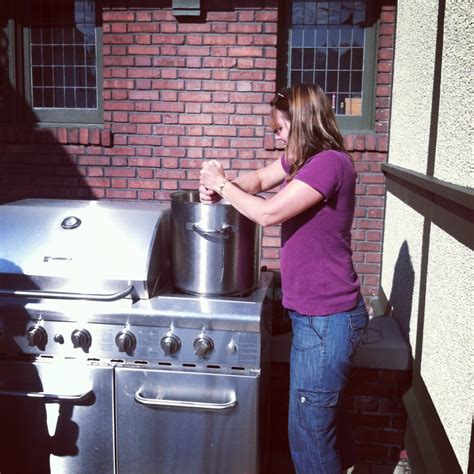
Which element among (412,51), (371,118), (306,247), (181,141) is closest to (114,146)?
A: (181,141)

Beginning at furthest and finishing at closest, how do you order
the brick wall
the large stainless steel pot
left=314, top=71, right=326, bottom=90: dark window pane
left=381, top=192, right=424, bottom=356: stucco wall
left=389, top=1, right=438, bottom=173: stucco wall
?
left=314, top=71, right=326, bottom=90: dark window pane → the brick wall → left=381, top=192, right=424, bottom=356: stucco wall → left=389, top=1, right=438, bottom=173: stucco wall → the large stainless steel pot

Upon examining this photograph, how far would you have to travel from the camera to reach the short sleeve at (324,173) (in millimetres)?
2309

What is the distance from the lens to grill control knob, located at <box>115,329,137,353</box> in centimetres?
257

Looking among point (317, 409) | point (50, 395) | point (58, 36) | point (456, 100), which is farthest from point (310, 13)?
point (50, 395)

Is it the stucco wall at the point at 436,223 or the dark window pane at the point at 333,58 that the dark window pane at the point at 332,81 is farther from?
the stucco wall at the point at 436,223

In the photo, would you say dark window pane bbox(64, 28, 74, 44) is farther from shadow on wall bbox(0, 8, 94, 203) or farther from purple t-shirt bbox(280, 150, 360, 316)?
purple t-shirt bbox(280, 150, 360, 316)

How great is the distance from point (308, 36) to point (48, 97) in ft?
6.56

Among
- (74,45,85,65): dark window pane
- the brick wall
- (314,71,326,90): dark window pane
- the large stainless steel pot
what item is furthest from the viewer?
(74,45,85,65): dark window pane

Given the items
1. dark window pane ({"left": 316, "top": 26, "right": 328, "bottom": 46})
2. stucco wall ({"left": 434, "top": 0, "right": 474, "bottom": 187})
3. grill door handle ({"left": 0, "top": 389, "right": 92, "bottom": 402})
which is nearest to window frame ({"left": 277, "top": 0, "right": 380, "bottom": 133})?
dark window pane ({"left": 316, "top": 26, "right": 328, "bottom": 46})

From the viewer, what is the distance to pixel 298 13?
14.4ft

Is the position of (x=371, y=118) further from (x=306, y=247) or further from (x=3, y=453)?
(x=3, y=453)

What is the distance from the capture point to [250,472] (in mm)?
2648

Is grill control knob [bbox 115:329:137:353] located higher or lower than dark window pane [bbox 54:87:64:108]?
lower

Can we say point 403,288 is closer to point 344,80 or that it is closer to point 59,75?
point 344,80
